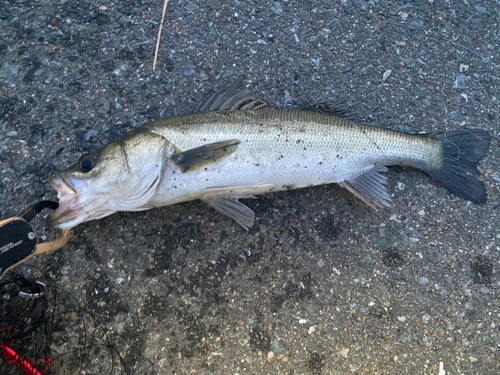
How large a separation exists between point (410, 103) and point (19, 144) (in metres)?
3.77

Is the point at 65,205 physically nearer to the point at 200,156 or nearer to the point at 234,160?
the point at 200,156

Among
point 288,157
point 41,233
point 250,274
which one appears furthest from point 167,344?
point 288,157

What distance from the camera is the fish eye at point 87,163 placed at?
7.77 ft

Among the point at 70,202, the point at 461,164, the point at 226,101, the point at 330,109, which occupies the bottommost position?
the point at 461,164

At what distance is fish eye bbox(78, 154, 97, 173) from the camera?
237 centimetres

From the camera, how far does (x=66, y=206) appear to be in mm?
2314

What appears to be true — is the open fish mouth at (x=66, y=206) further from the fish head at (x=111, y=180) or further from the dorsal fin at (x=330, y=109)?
the dorsal fin at (x=330, y=109)

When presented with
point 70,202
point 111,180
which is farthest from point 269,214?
point 70,202

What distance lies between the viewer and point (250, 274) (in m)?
2.74

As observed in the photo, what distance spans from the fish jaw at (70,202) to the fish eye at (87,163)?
9 cm

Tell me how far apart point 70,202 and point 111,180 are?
323 mm

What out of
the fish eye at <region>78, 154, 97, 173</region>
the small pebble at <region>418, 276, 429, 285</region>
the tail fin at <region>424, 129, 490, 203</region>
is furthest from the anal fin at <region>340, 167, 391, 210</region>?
the fish eye at <region>78, 154, 97, 173</region>

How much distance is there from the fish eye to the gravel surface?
592 millimetres

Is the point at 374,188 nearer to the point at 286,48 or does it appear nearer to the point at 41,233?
the point at 286,48
